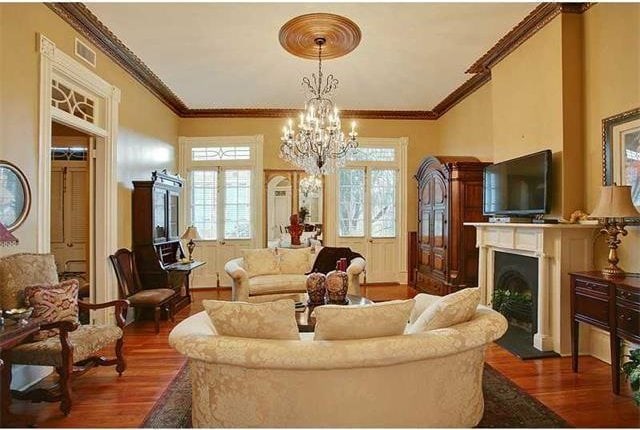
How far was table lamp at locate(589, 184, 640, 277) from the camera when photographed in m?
2.96

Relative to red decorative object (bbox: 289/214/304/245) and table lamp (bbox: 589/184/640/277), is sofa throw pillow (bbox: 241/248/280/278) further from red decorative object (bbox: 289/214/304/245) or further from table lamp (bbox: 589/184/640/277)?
table lamp (bbox: 589/184/640/277)

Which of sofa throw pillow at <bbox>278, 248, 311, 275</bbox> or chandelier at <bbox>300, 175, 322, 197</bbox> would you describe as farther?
chandelier at <bbox>300, 175, 322, 197</bbox>

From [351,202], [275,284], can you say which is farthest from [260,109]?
[275,284]

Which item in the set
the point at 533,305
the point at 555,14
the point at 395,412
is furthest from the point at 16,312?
the point at 555,14

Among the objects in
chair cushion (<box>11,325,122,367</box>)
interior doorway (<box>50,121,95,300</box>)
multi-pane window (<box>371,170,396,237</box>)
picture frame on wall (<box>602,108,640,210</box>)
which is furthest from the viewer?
multi-pane window (<box>371,170,396,237</box>)

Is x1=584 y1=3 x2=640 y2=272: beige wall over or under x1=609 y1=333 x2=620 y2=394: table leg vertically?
over

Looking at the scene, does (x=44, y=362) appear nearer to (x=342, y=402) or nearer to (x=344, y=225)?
(x=342, y=402)

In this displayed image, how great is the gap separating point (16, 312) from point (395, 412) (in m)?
2.50

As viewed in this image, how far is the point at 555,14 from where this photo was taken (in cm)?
376

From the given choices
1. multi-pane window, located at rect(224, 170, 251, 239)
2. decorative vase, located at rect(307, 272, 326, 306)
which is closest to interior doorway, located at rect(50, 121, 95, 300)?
multi-pane window, located at rect(224, 170, 251, 239)

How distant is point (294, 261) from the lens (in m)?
5.72

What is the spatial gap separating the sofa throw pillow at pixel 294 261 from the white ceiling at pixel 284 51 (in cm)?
260

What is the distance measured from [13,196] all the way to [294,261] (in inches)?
138

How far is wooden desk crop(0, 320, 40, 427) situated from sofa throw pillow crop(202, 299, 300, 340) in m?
1.21
